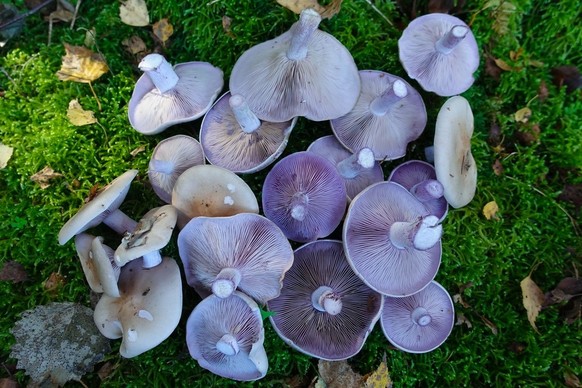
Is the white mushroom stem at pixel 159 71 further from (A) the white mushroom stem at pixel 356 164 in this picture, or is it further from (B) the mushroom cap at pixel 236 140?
(A) the white mushroom stem at pixel 356 164

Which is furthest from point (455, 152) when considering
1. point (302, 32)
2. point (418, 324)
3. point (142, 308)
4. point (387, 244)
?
point (142, 308)

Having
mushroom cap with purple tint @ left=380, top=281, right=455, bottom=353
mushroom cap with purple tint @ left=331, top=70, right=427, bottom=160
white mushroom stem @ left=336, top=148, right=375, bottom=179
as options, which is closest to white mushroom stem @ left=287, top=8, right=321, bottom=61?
mushroom cap with purple tint @ left=331, top=70, right=427, bottom=160

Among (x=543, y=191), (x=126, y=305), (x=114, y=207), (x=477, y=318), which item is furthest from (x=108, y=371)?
(x=543, y=191)

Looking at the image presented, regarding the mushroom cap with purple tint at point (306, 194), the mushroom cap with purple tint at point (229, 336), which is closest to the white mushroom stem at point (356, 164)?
the mushroom cap with purple tint at point (306, 194)

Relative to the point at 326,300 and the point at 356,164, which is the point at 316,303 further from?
the point at 356,164

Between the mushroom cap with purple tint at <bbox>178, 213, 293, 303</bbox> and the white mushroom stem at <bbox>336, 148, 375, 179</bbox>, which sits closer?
the mushroom cap with purple tint at <bbox>178, 213, 293, 303</bbox>

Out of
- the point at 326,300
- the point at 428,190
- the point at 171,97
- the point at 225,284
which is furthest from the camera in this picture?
the point at 171,97

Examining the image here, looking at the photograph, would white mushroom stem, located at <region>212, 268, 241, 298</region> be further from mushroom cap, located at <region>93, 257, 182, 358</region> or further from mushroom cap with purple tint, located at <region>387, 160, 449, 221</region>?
mushroom cap with purple tint, located at <region>387, 160, 449, 221</region>
